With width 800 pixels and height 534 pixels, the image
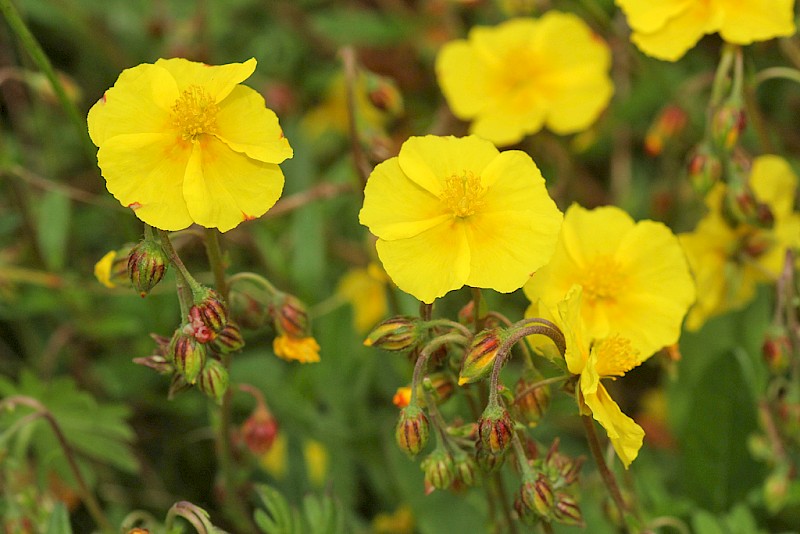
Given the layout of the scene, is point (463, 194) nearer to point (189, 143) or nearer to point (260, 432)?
point (189, 143)

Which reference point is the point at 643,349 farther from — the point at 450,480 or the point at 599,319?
the point at 450,480

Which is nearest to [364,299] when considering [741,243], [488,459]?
[741,243]

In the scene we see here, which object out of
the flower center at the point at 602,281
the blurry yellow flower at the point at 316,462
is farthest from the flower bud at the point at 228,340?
the blurry yellow flower at the point at 316,462

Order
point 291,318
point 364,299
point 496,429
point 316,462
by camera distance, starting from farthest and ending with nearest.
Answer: point 364,299 < point 316,462 < point 291,318 < point 496,429

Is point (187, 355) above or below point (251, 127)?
below

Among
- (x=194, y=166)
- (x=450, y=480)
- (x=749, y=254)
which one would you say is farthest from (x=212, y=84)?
(x=749, y=254)

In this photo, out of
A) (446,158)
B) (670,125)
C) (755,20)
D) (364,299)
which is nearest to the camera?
(446,158)

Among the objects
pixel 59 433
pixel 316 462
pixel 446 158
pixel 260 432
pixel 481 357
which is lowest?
pixel 316 462
